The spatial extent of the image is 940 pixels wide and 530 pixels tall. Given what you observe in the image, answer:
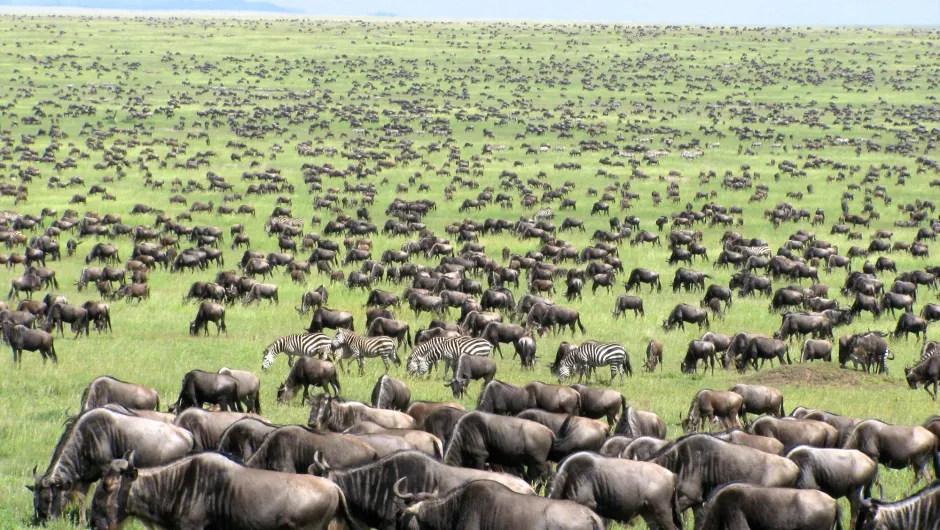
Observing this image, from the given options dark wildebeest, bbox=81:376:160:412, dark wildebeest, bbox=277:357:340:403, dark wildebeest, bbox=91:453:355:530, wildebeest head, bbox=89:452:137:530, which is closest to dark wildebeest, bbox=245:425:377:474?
dark wildebeest, bbox=91:453:355:530

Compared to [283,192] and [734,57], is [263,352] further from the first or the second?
[734,57]

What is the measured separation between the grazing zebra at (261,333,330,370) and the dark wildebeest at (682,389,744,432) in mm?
9883

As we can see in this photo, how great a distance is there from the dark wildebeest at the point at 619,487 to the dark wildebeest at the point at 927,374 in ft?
41.0

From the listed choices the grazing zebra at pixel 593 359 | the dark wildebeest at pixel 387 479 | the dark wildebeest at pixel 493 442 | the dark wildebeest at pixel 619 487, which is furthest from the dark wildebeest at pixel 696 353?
the dark wildebeest at pixel 387 479

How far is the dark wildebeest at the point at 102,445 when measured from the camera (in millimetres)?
13109

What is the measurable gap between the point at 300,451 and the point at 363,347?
12.0m

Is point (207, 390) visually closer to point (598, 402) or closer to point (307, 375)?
point (307, 375)

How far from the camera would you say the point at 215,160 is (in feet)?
219

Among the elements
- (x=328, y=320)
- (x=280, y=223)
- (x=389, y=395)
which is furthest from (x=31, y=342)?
(x=280, y=223)

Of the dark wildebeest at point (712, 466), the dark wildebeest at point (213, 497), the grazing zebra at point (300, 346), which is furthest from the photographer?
the grazing zebra at point (300, 346)

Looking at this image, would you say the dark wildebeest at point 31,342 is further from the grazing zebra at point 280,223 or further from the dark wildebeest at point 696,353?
the grazing zebra at point 280,223

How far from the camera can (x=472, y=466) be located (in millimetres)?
14438

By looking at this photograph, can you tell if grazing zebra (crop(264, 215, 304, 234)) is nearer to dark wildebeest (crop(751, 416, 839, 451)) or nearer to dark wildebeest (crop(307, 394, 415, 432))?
dark wildebeest (crop(307, 394, 415, 432))

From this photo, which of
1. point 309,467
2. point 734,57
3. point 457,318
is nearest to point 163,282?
point 457,318
